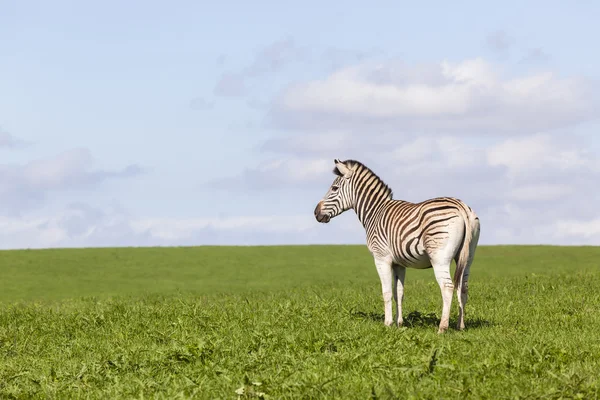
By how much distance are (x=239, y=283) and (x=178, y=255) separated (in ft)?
31.0

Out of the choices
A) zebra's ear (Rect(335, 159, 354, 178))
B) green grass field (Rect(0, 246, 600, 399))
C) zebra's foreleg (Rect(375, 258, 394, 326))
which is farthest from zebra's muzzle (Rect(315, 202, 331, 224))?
green grass field (Rect(0, 246, 600, 399))

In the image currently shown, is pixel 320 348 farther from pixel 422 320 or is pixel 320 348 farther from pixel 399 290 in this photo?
pixel 422 320

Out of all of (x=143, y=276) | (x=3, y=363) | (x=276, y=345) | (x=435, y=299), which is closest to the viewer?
(x=276, y=345)

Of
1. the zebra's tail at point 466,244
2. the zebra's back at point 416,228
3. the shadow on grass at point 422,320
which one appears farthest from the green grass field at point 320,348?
the zebra's back at point 416,228

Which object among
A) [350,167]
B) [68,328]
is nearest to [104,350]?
[68,328]

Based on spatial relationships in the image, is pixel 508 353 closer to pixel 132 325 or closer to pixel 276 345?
pixel 276 345

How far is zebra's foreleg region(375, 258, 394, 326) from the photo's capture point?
14635 mm

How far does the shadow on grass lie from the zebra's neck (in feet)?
6.59

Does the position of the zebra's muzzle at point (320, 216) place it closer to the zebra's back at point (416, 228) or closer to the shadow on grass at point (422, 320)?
the zebra's back at point (416, 228)

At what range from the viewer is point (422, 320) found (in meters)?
15.5

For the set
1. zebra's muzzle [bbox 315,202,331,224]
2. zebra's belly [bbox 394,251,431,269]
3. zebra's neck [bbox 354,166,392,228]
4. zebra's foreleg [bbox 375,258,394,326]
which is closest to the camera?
zebra's belly [bbox 394,251,431,269]

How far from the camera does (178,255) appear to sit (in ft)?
136

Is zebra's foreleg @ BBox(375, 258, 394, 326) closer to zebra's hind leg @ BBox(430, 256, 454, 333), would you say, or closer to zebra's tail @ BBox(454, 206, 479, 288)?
zebra's hind leg @ BBox(430, 256, 454, 333)

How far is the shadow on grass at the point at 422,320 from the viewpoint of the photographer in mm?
15109
